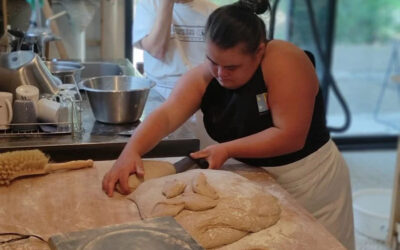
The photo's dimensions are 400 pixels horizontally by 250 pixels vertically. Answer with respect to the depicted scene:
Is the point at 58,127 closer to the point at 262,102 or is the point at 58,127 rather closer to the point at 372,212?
the point at 262,102

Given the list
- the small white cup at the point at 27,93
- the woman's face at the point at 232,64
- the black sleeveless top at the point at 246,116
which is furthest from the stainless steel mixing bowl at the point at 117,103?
the woman's face at the point at 232,64

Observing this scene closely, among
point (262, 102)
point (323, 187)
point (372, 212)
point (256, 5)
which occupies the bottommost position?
point (372, 212)

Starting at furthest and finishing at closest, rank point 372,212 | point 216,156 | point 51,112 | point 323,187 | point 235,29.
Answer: point 372,212 → point 51,112 → point 323,187 → point 216,156 → point 235,29

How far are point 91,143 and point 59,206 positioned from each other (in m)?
0.35

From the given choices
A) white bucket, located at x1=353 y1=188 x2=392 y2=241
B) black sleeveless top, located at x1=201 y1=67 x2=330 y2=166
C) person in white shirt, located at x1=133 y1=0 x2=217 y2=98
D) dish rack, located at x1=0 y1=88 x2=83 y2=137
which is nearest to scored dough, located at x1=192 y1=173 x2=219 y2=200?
black sleeveless top, located at x1=201 y1=67 x2=330 y2=166

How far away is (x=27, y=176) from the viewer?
1.30m

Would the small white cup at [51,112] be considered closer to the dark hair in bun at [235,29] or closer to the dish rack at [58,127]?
the dish rack at [58,127]

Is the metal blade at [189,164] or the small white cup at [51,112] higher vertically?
the small white cup at [51,112]

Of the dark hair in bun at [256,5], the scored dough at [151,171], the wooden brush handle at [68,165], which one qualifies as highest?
the dark hair in bun at [256,5]

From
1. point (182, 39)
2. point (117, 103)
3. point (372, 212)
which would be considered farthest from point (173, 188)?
point (372, 212)

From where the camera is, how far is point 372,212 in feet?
8.43

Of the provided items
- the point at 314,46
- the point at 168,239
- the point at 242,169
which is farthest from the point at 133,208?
the point at 314,46

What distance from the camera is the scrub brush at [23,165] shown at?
4.11 ft

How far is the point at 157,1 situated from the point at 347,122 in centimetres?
199
